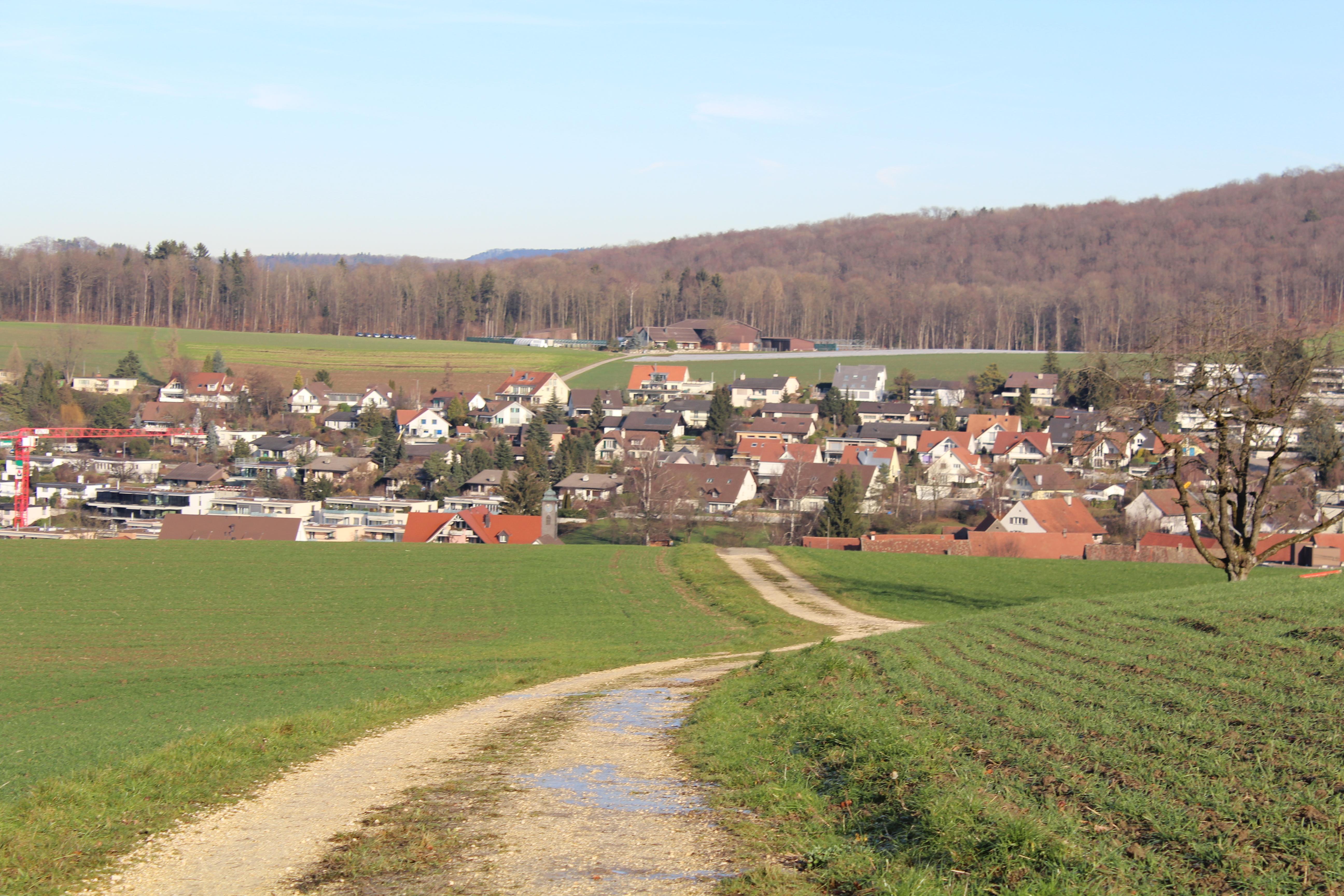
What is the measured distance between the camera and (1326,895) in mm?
5148

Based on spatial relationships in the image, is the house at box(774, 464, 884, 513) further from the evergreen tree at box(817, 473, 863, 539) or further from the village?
the evergreen tree at box(817, 473, 863, 539)

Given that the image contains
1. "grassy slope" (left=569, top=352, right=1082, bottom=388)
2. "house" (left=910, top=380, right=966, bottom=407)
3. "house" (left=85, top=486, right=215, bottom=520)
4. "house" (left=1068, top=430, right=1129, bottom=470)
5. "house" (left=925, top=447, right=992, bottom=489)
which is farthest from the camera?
"grassy slope" (left=569, top=352, right=1082, bottom=388)

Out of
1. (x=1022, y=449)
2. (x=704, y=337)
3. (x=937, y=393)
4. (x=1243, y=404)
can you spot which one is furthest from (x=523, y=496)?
(x=704, y=337)

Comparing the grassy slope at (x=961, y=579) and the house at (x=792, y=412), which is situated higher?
the house at (x=792, y=412)

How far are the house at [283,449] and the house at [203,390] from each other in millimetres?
17315

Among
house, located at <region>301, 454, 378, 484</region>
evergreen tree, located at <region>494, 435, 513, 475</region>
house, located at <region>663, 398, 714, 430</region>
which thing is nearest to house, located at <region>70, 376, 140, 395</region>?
house, located at <region>301, 454, 378, 484</region>

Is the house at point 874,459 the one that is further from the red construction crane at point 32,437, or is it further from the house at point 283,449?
the red construction crane at point 32,437

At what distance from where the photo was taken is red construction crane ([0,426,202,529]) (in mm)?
70125

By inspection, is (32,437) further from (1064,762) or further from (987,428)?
(1064,762)

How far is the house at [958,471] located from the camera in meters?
77.2

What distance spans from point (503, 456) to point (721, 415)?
25553 mm

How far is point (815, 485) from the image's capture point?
239ft

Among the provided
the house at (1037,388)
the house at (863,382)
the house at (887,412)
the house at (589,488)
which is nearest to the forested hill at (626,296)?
the house at (1037,388)

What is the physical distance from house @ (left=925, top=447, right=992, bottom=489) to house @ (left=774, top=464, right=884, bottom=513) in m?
4.94
